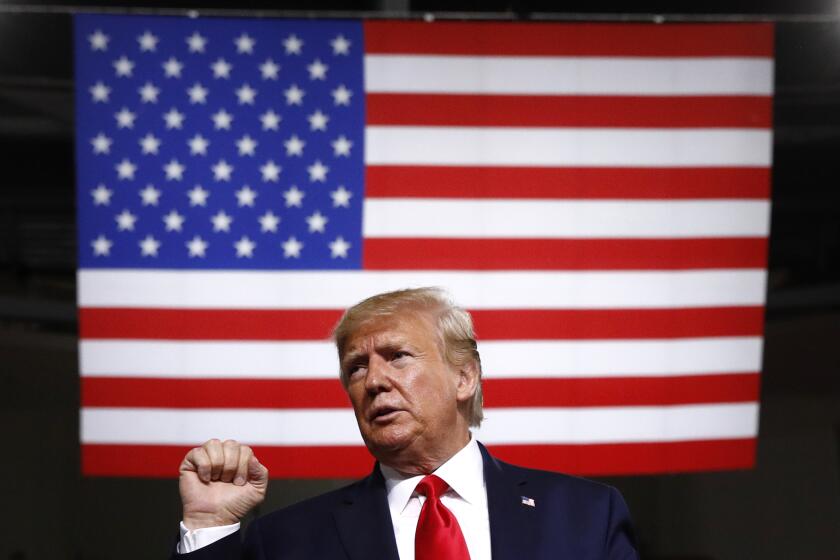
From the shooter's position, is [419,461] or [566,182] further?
[566,182]

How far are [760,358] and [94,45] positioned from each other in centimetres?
228

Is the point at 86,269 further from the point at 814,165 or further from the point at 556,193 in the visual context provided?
the point at 814,165

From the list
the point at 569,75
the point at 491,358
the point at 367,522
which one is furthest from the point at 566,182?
the point at 367,522

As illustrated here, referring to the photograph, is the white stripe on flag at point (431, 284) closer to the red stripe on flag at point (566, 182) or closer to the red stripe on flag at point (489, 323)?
the red stripe on flag at point (489, 323)

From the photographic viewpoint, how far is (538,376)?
2.73 meters

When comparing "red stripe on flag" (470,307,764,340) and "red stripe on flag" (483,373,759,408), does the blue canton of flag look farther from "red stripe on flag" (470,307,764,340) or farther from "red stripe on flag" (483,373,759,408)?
"red stripe on flag" (483,373,759,408)

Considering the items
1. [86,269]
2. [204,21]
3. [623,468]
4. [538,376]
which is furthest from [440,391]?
[204,21]

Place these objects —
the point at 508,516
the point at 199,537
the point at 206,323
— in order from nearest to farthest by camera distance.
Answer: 1. the point at 199,537
2. the point at 508,516
3. the point at 206,323

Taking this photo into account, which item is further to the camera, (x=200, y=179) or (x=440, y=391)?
(x=200, y=179)

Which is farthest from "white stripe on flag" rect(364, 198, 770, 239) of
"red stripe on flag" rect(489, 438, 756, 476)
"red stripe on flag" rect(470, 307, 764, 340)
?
"red stripe on flag" rect(489, 438, 756, 476)

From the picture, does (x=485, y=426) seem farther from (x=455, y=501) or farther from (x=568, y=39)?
(x=568, y=39)

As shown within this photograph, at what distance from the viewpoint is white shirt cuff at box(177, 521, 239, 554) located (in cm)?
160

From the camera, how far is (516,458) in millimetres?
2727

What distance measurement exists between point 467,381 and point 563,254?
993mm
